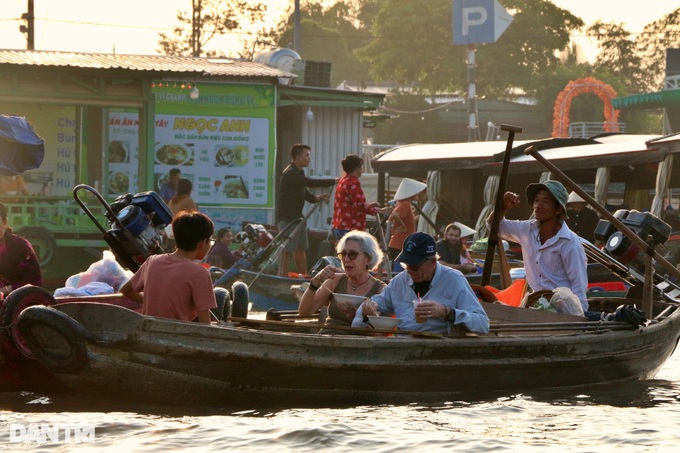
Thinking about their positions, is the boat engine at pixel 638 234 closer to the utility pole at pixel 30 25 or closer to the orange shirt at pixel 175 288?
the orange shirt at pixel 175 288

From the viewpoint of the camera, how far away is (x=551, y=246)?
9375mm

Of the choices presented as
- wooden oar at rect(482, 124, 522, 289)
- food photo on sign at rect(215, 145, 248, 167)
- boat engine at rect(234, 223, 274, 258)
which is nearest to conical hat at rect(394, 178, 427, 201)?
boat engine at rect(234, 223, 274, 258)

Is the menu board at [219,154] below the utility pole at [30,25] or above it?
below

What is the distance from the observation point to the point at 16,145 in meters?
14.0

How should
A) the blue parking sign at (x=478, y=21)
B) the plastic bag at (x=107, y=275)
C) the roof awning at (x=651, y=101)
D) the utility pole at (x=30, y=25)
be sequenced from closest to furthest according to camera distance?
A: the plastic bag at (x=107, y=275)
the utility pole at (x=30, y=25)
the blue parking sign at (x=478, y=21)
the roof awning at (x=651, y=101)

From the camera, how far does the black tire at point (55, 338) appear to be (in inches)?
300

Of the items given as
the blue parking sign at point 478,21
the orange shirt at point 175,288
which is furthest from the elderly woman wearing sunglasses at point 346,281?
the blue parking sign at point 478,21

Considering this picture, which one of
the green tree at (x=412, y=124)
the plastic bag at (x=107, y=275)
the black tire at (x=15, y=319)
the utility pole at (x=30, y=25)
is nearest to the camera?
the black tire at (x=15, y=319)

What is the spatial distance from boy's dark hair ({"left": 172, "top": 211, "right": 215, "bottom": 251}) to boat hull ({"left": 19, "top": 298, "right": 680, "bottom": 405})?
51 cm

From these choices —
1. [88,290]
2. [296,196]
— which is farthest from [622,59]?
[88,290]

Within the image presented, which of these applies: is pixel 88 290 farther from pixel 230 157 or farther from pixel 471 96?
pixel 471 96

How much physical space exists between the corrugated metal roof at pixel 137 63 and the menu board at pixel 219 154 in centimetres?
85

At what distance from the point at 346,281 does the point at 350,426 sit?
1.19 metres

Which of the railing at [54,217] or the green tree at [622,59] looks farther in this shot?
the green tree at [622,59]
